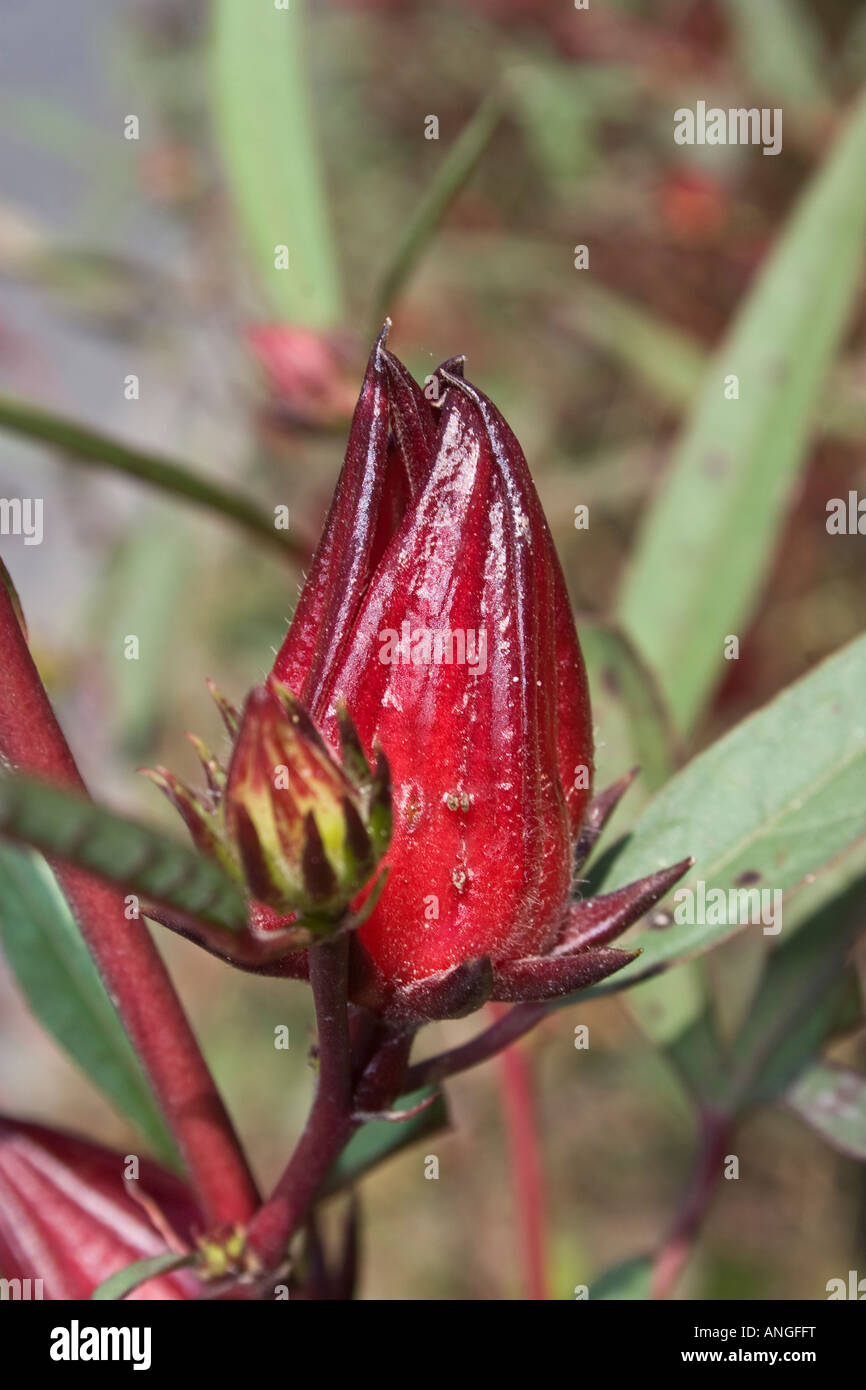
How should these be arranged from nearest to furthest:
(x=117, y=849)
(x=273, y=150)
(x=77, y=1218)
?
(x=117, y=849) → (x=77, y=1218) → (x=273, y=150)

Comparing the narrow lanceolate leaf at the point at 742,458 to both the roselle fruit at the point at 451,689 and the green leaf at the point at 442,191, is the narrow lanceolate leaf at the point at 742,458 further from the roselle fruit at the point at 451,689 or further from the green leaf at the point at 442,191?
the roselle fruit at the point at 451,689

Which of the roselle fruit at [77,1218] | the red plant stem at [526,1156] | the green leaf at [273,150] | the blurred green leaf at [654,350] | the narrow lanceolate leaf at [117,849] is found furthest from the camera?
the blurred green leaf at [654,350]

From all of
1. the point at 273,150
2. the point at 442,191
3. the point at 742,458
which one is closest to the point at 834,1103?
the point at 742,458

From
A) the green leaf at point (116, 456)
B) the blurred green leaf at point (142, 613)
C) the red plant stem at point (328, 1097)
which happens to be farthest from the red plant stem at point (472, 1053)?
the blurred green leaf at point (142, 613)

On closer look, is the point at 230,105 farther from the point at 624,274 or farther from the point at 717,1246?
the point at 717,1246

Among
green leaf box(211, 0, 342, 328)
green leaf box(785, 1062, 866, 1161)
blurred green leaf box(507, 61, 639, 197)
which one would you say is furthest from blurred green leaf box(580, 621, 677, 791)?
blurred green leaf box(507, 61, 639, 197)

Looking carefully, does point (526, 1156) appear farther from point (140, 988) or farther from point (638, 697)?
point (140, 988)
